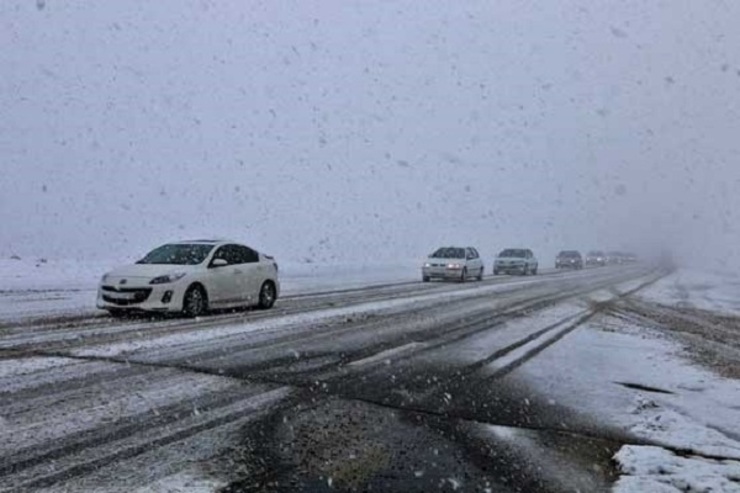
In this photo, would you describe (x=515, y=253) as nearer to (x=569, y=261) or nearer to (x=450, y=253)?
(x=450, y=253)

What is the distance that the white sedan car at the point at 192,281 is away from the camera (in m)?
12.8

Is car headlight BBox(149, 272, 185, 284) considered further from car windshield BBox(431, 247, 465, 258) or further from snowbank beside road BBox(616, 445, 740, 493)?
car windshield BBox(431, 247, 465, 258)

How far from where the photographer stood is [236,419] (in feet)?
18.8

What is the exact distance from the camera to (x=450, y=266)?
2980 cm

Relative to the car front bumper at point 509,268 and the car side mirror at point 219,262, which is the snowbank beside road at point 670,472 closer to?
the car side mirror at point 219,262

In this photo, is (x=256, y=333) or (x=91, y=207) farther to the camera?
(x=91, y=207)

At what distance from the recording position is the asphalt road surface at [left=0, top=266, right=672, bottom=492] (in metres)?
4.50

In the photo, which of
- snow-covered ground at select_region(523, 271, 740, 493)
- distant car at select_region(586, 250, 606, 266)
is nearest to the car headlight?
snow-covered ground at select_region(523, 271, 740, 493)

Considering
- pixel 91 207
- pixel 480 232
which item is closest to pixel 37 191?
pixel 91 207

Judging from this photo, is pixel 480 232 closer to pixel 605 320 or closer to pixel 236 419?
pixel 605 320

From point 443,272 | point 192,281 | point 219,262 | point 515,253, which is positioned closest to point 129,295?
point 192,281

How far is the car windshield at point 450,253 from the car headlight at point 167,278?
18.9 metres

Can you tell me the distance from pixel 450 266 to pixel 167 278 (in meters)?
18.2

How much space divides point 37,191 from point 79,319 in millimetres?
63274
